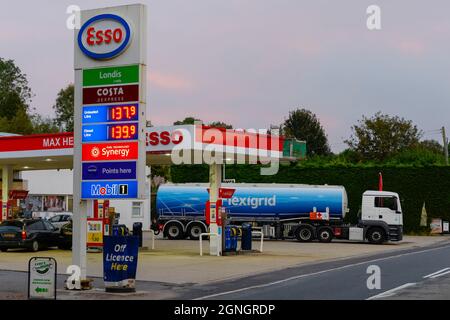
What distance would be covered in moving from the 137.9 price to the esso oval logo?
71.2 inches

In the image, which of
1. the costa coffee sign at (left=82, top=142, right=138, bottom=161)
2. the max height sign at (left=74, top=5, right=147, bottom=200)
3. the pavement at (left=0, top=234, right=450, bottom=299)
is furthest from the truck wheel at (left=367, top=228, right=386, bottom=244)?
the costa coffee sign at (left=82, top=142, right=138, bottom=161)

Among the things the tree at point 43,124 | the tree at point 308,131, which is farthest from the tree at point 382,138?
the tree at point 43,124

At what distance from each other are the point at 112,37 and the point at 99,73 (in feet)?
3.11

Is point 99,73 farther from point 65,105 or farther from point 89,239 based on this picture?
point 65,105

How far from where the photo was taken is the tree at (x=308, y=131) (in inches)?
3543

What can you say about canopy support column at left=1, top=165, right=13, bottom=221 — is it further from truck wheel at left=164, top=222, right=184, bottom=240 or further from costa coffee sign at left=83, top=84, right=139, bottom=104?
costa coffee sign at left=83, top=84, right=139, bottom=104

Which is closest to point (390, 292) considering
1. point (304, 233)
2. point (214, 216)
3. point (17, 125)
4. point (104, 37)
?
point (104, 37)

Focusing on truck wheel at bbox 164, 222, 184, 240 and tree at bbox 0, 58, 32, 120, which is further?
tree at bbox 0, 58, 32, 120

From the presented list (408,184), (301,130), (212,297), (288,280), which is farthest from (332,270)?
(301,130)

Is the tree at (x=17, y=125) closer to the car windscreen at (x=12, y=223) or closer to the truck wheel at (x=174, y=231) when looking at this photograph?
the truck wheel at (x=174, y=231)

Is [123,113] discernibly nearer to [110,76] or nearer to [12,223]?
[110,76]

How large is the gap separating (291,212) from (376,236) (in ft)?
17.8

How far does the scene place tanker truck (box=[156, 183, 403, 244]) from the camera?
4181 centimetres

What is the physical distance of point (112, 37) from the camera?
712 inches
